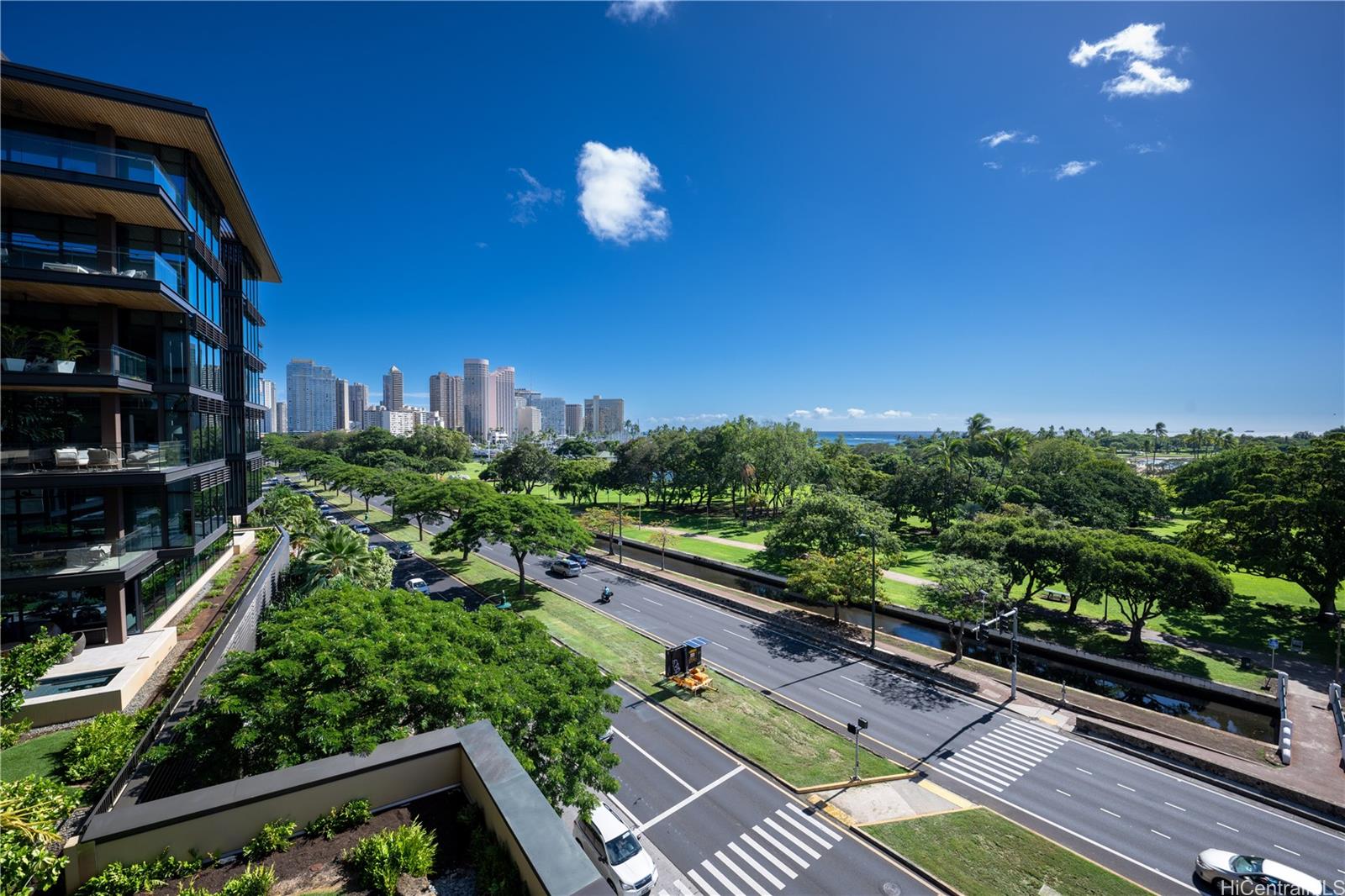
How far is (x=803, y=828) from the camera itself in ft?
57.1

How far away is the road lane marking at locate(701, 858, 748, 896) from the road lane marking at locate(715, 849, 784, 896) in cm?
33

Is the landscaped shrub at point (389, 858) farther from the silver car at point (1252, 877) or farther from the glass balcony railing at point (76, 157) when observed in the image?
the glass balcony railing at point (76, 157)

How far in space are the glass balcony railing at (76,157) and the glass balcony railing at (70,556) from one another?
12167 millimetres

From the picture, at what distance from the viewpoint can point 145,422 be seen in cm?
2119

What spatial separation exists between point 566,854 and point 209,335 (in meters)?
29.8

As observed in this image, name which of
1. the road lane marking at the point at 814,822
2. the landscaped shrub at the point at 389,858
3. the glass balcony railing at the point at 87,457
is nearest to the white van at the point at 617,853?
the road lane marking at the point at 814,822

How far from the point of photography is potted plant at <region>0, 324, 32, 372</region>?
1697 cm

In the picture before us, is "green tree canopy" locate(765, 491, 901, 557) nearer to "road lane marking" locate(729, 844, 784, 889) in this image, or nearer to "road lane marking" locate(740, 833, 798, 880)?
"road lane marking" locate(740, 833, 798, 880)

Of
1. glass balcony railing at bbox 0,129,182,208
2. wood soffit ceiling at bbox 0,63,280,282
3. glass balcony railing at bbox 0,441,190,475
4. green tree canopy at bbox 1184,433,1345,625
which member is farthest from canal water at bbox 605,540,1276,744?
wood soffit ceiling at bbox 0,63,280,282

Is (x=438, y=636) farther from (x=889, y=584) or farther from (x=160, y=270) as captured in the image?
(x=889, y=584)

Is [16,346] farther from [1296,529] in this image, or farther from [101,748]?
[1296,529]

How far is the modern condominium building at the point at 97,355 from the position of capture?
17.3 m

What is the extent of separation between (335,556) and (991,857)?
28.7 metres

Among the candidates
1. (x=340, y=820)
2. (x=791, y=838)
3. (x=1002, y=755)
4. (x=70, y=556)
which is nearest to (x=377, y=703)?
(x=340, y=820)
